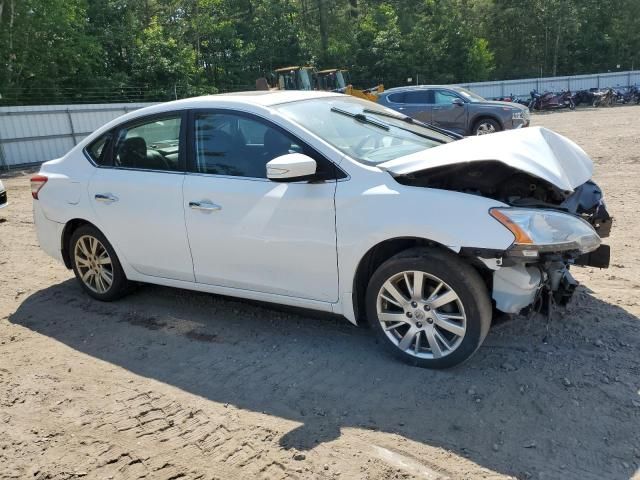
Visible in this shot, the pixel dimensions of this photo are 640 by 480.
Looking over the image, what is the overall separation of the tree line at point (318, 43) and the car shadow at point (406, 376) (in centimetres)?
2561

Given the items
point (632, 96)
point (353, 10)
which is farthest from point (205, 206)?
point (353, 10)

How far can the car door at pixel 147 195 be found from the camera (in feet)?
15.0

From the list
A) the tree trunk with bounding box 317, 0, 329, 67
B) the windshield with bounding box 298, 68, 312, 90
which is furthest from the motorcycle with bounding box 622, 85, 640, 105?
the tree trunk with bounding box 317, 0, 329, 67

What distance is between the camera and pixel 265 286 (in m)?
4.23

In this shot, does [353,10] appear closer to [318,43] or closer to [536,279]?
[318,43]

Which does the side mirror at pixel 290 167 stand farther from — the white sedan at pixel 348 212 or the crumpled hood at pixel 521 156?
the crumpled hood at pixel 521 156

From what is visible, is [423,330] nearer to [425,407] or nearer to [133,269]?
[425,407]

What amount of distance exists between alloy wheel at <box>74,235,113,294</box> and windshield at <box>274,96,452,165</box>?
2.17 metres

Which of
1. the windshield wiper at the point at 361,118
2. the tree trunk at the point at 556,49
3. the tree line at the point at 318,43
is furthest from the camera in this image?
the tree trunk at the point at 556,49

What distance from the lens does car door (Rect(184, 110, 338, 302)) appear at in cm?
391

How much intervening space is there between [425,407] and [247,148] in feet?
7.34

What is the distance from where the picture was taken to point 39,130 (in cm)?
1858

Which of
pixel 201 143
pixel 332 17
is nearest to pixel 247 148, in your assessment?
pixel 201 143

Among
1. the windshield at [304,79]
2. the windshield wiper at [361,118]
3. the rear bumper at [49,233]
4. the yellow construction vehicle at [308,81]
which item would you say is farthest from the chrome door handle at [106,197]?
the windshield at [304,79]
